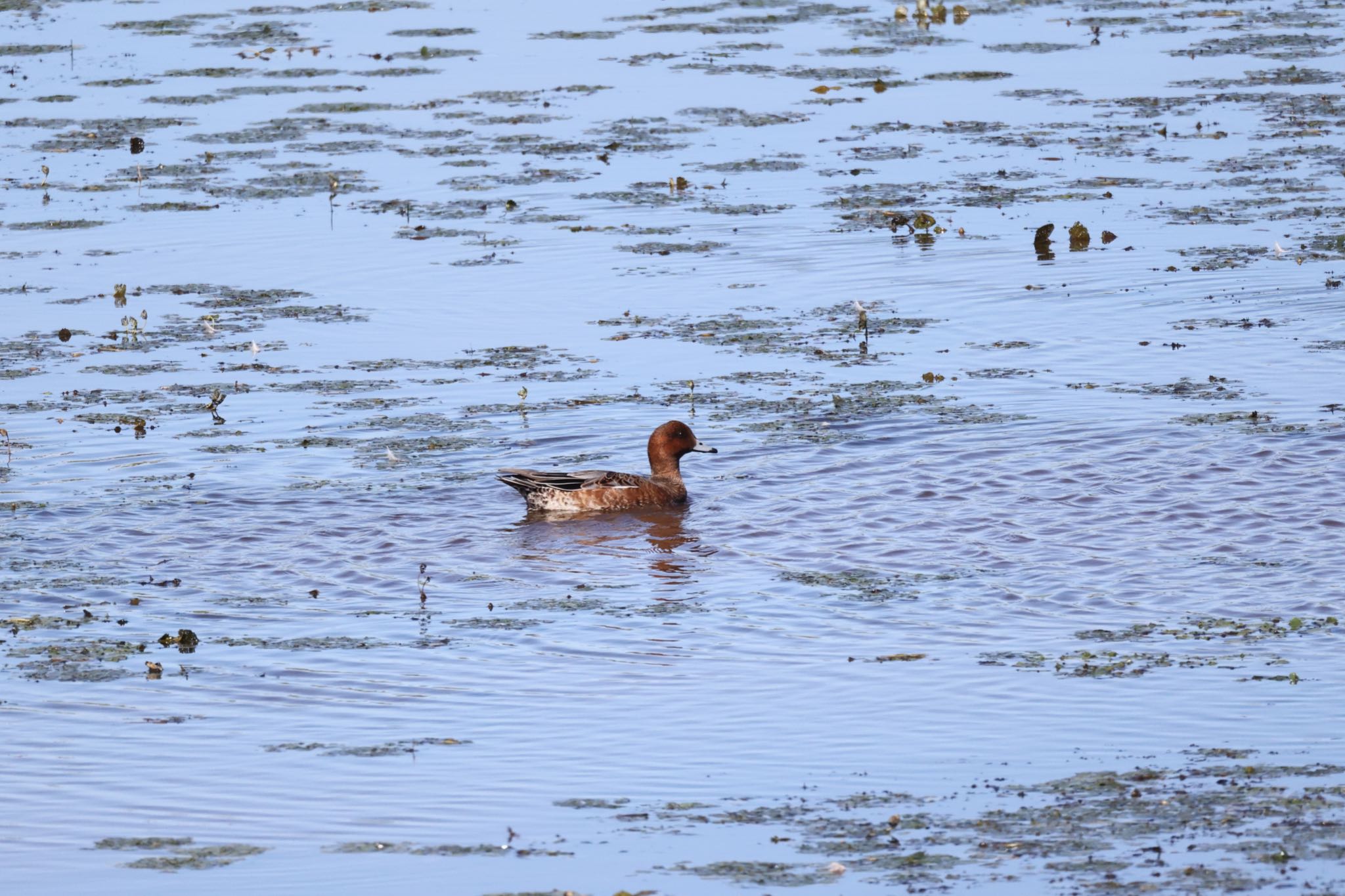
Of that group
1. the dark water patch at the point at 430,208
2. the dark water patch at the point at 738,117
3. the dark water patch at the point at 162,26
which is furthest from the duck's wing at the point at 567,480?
the dark water patch at the point at 162,26

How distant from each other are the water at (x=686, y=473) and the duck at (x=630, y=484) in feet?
0.58

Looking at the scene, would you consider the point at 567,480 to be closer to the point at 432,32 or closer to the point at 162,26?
the point at 432,32

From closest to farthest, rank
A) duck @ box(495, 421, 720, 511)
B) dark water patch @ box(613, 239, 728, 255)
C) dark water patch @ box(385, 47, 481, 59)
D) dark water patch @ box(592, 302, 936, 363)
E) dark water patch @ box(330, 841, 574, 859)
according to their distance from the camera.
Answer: dark water patch @ box(330, 841, 574, 859)
duck @ box(495, 421, 720, 511)
dark water patch @ box(592, 302, 936, 363)
dark water patch @ box(613, 239, 728, 255)
dark water patch @ box(385, 47, 481, 59)

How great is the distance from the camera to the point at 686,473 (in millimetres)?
14773

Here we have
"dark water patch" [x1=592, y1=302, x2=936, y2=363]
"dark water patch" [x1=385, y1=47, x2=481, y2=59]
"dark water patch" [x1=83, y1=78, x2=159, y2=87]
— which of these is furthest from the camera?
"dark water patch" [x1=385, y1=47, x2=481, y2=59]

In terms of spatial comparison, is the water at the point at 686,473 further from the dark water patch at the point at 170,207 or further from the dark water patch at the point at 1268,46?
the dark water patch at the point at 1268,46

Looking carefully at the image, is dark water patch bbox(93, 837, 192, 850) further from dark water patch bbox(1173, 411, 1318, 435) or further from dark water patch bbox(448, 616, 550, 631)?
dark water patch bbox(1173, 411, 1318, 435)

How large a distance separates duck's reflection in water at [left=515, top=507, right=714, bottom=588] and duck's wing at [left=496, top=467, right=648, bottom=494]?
0.22 m

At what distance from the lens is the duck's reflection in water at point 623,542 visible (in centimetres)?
1271

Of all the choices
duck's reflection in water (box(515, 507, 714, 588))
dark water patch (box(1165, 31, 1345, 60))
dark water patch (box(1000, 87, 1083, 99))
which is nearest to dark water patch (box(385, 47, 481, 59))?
dark water patch (box(1000, 87, 1083, 99))

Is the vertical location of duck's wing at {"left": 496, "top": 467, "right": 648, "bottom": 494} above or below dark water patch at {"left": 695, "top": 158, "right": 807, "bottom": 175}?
below

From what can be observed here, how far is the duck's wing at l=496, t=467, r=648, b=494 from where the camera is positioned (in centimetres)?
1366

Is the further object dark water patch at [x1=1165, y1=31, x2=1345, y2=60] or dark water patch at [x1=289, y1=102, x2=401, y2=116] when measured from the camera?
dark water patch at [x1=1165, y1=31, x2=1345, y2=60]

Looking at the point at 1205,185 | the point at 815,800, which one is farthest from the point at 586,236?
the point at 815,800
